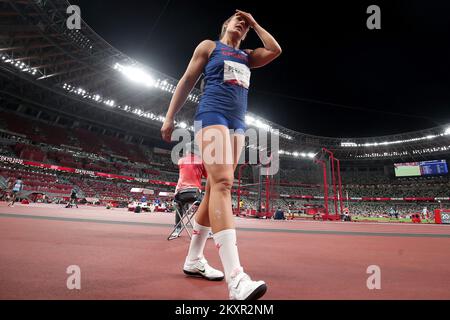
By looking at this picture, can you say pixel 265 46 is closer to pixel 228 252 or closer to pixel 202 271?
pixel 228 252

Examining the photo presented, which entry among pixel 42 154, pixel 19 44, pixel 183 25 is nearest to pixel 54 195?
pixel 42 154

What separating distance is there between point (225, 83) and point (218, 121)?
272mm

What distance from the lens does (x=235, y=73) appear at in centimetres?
165

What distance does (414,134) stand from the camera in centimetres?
3500

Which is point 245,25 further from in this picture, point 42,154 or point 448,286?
point 42,154

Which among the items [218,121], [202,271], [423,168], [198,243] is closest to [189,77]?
[218,121]

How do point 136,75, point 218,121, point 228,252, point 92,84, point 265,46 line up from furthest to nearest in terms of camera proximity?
point 92,84 < point 136,75 < point 265,46 < point 218,121 < point 228,252

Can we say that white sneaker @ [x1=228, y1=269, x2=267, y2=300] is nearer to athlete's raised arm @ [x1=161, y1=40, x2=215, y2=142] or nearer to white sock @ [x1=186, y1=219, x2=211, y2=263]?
white sock @ [x1=186, y1=219, x2=211, y2=263]

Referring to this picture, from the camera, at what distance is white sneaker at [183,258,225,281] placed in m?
1.62

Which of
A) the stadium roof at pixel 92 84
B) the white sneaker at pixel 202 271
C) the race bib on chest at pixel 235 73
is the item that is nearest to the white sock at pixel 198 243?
the white sneaker at pixel 202 271

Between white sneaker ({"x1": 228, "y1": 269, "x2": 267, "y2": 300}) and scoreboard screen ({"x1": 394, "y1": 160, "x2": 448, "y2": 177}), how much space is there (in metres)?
44.8

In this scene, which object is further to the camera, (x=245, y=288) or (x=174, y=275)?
(x=174, y=275)

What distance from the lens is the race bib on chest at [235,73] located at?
1.61 meters
